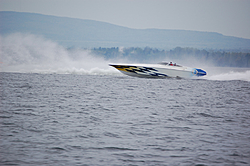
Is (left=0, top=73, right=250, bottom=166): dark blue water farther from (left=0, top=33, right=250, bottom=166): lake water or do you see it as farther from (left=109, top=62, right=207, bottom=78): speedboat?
(left=109, top=62, right=207, bottom=78): speedboat

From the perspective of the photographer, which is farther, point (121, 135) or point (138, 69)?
point (138, 69)

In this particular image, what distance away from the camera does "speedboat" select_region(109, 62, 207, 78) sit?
30.5 m

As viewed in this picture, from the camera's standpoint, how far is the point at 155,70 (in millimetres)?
30906

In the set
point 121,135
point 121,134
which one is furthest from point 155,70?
point 121,135

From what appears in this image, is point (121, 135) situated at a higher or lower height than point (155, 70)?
lower

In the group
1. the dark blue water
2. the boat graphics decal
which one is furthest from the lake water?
the boat graphics decal

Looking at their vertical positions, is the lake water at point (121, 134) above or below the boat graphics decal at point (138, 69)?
below

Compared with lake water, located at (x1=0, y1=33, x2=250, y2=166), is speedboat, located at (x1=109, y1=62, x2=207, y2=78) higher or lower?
higher

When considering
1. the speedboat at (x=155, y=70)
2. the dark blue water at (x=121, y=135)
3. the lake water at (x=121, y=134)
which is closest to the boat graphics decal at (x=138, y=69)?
the speedboat at (x=155, y=70)

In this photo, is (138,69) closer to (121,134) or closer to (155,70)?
(155,70)

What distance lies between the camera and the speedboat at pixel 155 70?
30547 mm

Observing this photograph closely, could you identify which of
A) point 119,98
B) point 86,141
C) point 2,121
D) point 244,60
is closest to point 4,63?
point 119,98

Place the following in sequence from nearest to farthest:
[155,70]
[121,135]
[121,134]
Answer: [121,135], [121,134], [155,70]

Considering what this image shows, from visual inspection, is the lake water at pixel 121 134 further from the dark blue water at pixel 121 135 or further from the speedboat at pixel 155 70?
the speedboat at pixel 155 70
